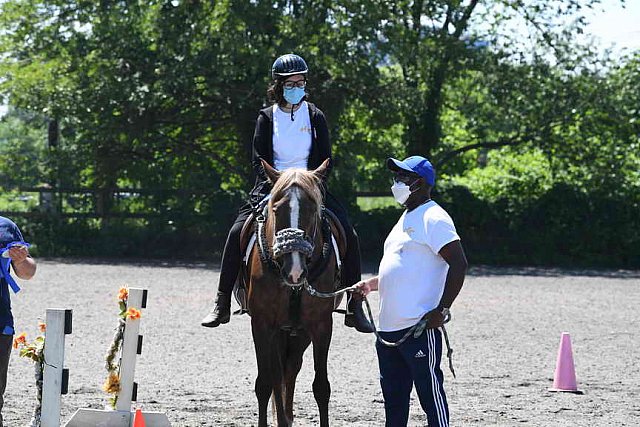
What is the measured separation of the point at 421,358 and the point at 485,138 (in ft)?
70.6

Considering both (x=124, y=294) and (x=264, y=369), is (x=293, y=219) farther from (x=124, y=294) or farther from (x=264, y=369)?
(x=124, y=294)

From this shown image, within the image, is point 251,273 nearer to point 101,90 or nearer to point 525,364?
point 525,364

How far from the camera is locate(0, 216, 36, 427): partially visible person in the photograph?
5590 mm

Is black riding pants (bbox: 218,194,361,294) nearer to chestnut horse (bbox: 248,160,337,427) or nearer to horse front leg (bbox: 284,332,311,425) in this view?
chestnut horse (bbox: 248,160,337,427)

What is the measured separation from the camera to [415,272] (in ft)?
19.3

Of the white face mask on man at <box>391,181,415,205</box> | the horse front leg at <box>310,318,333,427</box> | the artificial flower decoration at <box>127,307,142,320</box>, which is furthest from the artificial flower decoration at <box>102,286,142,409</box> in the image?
the white face mask on man at <box>391,181,415,205</box>

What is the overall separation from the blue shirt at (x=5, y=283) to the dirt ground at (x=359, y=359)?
5.60 feet

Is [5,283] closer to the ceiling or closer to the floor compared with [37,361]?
closer to the ceiling

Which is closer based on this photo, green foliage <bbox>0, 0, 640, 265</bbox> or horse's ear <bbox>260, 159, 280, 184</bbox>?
horse's ear <bbox>260, 159, 280, 184</bbox>

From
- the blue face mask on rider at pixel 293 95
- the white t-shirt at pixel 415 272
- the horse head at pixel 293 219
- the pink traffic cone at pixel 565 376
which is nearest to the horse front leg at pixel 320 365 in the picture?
the horse head at pixel 293 219

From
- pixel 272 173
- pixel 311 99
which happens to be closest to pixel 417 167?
pixel 272 173

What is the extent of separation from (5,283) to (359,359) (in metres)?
5.73

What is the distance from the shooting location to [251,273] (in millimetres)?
7160

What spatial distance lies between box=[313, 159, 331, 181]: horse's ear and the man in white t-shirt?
91cm
